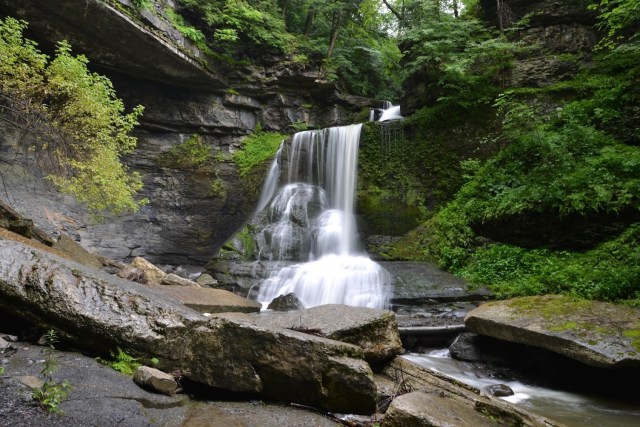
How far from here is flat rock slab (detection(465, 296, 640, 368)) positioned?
Answer: 5.01m

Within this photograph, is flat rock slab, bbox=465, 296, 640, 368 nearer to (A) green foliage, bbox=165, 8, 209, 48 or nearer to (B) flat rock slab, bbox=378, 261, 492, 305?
(B) flat rock slab, bbox=378, 261, 492, 305

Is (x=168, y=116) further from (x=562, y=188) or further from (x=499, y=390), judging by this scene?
(x=499, y=390)

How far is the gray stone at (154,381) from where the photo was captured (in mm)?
3533

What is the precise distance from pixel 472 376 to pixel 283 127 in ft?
48.9

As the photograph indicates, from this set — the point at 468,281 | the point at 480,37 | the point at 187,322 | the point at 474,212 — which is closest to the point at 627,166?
the point at 474,212

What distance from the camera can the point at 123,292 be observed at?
4.28 metres

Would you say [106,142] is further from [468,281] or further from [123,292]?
[468,281]

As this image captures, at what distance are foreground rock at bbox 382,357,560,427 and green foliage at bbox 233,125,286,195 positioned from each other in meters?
13.6

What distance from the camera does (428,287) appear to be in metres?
9.56

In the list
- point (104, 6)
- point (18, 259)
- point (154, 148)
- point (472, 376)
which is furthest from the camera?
point (154, 148)

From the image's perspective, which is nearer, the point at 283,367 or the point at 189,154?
the point at 283,367

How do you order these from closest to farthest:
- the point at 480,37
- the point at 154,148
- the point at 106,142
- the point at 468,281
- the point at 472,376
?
1. the point at 472,376
2. the point at 468,281
3. the point at 106,142
4. the point at 480,37
5. the point at 154,148

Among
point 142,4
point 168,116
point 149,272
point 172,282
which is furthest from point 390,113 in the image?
point 149,272

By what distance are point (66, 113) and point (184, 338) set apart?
7.80 m
